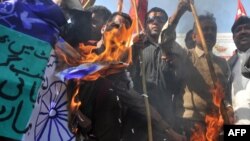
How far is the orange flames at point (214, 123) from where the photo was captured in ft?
12.4

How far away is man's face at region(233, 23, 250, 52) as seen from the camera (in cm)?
416

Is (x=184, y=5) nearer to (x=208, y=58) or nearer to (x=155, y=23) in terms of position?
(x=155, y=23)

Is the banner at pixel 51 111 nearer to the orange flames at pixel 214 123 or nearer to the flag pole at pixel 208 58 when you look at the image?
the orange flames at pixel 214 123

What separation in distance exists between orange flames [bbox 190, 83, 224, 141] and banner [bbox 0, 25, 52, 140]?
1.46 meters

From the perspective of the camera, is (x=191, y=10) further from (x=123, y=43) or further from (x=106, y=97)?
(x=106, y=97)

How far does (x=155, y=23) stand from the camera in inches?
166

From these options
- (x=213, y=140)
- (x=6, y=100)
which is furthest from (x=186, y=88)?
(x=6, y=100)

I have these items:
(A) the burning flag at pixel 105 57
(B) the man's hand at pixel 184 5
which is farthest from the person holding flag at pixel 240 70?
(A) the burning flag at pixel 105 57

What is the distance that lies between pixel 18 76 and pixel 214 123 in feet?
5.62

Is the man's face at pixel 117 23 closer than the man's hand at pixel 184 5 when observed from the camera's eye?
Yes

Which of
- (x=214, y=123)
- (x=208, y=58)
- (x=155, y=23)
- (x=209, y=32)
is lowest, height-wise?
(x=214, y=123)

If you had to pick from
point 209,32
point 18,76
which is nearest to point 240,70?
point 209,32

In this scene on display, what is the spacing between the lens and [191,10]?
418 cm

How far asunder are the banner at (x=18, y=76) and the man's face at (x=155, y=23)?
1164 millimetres
